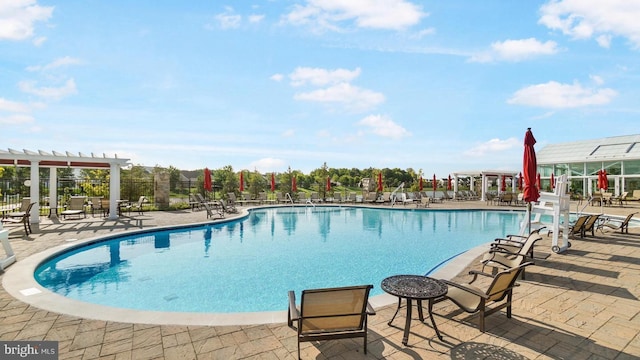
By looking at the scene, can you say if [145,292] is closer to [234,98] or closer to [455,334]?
[455,334]

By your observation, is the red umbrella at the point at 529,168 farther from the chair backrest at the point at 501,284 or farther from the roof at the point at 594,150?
the roof at the point at 594,150

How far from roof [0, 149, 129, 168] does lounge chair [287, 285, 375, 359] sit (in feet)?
41.7

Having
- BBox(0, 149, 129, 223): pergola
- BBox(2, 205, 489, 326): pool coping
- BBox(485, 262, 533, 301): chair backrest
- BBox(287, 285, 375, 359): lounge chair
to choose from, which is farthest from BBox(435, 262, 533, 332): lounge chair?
BBox(0, 149, 129, 223): pergola

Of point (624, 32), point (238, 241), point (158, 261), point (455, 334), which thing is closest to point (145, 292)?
point (158, 261)

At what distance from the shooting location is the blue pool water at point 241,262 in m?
5.22

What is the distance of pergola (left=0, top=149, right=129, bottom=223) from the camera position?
35.4 feet

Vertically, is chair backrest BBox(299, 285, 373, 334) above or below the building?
below

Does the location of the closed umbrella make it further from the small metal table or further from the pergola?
the pergola

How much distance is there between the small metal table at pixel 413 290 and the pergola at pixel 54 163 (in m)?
12.7

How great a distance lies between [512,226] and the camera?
12.9 m

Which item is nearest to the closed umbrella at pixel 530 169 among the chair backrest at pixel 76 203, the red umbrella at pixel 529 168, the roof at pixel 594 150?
the red umbrella at pixel 529 168

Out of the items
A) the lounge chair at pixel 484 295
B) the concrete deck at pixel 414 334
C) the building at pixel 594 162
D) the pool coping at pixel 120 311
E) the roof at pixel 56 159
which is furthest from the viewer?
the building at pixel 594 162

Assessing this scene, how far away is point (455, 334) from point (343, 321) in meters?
1.26

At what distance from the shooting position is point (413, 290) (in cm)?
302
